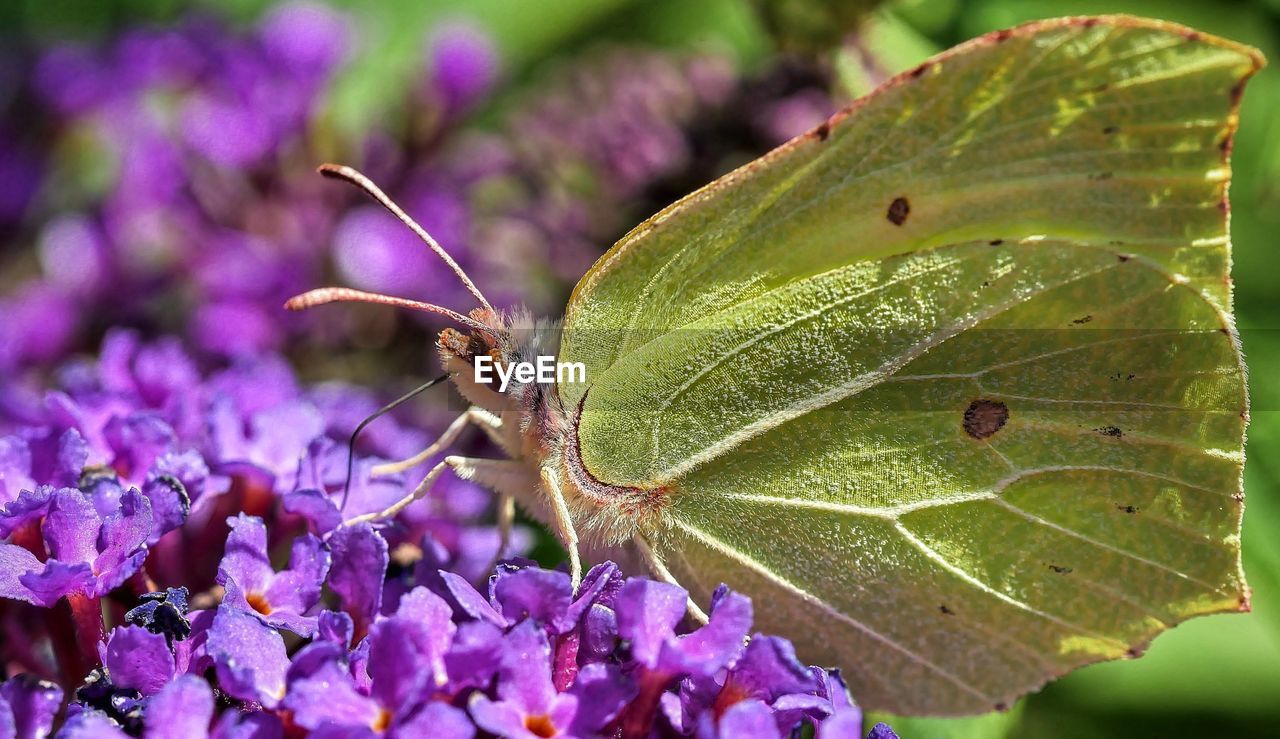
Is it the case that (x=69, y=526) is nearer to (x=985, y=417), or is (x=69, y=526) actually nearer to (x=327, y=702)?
(x=327, y=702)

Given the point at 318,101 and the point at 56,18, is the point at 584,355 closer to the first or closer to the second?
the point at 318,101

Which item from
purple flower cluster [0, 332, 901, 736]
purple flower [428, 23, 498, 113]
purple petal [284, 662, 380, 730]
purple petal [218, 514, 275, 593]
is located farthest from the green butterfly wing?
purple flower [428, 23, 498, 113]

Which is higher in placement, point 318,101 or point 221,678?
point 318,101

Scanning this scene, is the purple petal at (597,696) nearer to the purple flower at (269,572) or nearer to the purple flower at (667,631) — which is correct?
the purple flower at (667,631)

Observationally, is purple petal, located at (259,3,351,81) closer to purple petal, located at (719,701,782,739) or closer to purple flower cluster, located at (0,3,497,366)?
A: purple flower cluster, located at (0,3,497,366)

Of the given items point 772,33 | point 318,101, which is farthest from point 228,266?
point 772,33

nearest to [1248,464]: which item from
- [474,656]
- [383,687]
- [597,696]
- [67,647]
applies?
[597,696]
